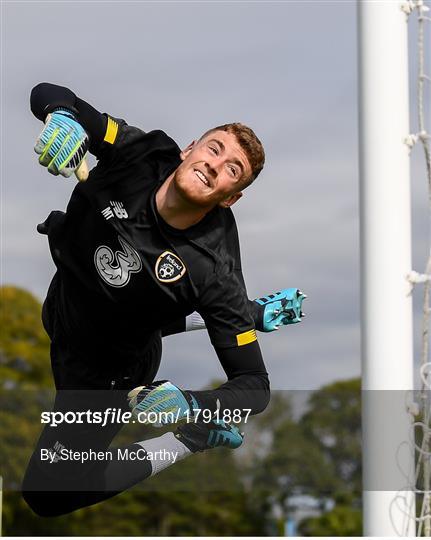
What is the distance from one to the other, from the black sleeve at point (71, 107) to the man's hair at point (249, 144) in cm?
41

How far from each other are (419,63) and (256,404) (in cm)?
144

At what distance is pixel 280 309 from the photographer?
15.4 feet

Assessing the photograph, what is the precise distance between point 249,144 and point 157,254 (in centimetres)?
56

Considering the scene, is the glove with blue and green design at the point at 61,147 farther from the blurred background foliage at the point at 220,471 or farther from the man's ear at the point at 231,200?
the blurred background foliage at the point at 220,471

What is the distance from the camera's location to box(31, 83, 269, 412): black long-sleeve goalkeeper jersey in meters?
4.07

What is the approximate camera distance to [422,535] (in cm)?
411

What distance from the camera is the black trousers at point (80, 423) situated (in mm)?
4621

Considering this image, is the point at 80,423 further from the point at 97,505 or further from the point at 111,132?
the point at 97,505

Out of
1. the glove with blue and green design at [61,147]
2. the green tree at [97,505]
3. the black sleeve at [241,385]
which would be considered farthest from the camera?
the green tree at [97,505]

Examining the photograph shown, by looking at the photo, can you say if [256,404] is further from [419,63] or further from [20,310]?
[20,310]

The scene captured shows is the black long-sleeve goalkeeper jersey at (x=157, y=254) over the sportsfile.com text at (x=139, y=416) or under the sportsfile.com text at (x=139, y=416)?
over

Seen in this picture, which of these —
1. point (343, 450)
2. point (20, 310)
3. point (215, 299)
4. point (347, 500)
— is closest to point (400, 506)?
point (215, 299)

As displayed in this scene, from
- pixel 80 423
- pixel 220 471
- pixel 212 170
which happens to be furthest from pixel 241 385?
pixel 220 471

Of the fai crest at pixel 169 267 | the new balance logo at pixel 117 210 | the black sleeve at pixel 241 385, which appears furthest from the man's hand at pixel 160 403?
the new balance logo at pixel 117 210
